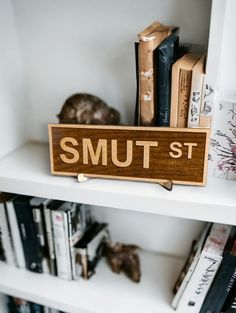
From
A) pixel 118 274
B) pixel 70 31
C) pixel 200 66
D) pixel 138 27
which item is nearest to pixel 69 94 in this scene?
pixel 70 31

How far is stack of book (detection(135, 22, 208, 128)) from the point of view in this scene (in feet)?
2.40

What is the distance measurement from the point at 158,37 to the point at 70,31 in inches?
12.1

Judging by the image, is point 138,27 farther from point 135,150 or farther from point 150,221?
point 150,221

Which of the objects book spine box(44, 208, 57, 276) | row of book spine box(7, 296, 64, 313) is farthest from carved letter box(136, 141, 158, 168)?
row of book spine box(7, 296, 64, 313)

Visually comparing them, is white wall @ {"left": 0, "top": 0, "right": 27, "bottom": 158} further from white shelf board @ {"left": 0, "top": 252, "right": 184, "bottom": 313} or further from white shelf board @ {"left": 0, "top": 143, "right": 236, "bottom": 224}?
white shelf board @ {"left": 0, "top": 252, "right": 184, "bottom": 313}

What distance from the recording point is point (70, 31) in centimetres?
94

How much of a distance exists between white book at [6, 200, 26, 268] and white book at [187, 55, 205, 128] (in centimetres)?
55

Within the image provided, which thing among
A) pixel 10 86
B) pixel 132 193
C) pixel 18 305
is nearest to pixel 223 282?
pixel 132 193

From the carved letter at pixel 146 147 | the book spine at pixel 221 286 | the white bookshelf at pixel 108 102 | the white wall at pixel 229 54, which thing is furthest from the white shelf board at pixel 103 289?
the white wall at pixel 229 54

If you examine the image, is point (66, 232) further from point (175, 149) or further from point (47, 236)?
point (175, 149)

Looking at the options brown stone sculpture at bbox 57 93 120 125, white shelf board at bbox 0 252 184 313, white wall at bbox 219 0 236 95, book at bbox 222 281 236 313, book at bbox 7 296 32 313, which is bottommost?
book at bbox 7 296 32 313

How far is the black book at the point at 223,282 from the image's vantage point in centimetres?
81

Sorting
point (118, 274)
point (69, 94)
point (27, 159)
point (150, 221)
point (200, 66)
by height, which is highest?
point (200, 66)

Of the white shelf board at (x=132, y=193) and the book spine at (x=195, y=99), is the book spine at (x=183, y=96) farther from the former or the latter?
the white shelf board at (x=132, y=193)
